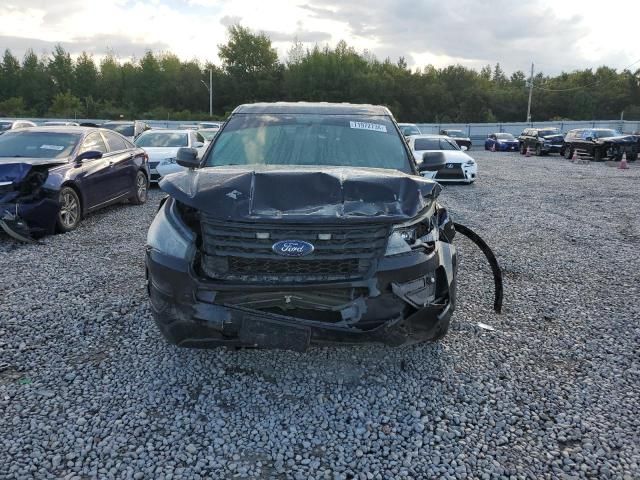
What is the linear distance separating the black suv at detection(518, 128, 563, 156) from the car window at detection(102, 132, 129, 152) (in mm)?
24211

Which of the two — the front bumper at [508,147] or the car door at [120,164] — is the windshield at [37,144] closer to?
the car door at [120,164]

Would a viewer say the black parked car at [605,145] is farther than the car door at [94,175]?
Yes

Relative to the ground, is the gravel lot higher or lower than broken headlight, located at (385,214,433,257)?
lower

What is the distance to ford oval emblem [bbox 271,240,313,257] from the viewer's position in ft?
9.56

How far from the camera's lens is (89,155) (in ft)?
26.1

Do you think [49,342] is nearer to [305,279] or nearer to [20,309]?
[20,309]

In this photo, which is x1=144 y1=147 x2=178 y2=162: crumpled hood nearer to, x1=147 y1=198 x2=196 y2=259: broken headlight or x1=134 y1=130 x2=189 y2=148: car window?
x1=134 y1=130 x2=189 y2=148: car window

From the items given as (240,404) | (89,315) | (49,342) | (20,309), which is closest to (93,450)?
(240,404)

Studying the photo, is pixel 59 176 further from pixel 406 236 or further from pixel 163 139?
pixel 163 139

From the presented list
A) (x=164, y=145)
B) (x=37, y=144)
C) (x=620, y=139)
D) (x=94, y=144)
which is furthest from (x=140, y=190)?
(x=620, y=139)

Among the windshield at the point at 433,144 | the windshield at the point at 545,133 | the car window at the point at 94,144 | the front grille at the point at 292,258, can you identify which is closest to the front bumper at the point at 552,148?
the windshield at the point at 545,133

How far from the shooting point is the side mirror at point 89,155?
7852 millimetres

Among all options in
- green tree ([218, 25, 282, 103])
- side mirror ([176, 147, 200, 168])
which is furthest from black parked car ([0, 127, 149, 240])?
green tree ([218, 25, 282, 103])

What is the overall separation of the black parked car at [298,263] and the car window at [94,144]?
19.2 ft
